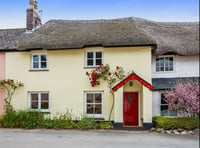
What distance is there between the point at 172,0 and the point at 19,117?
402 inches

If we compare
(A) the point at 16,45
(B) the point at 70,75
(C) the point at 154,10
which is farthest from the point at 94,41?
(A) the point at 16,45

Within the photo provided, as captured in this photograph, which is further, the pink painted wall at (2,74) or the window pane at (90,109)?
the pink painted wall at (2,74)

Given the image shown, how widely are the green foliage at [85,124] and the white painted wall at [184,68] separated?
555 centimetres

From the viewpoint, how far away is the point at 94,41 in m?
9.13

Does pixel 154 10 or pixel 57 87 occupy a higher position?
pixel 154 10

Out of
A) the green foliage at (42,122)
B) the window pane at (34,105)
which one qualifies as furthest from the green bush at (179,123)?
the window pane at (34,105)

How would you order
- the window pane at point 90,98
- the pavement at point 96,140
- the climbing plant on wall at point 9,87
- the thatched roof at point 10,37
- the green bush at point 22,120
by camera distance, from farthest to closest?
the thatched roof at point 10,37 → the climbing plant on wall at point 9,87 → the window pane at point 90,98 → the green bush at point 22,120 → the pavement at point 96,140

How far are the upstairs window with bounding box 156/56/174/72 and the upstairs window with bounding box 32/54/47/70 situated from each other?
7.87 meters

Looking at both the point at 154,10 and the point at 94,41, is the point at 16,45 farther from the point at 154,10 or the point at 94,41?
the point at 154,10

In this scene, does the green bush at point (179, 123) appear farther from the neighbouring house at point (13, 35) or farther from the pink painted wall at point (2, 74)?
the neighbouring house at point (13, 35)

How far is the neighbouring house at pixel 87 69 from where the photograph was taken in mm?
9133

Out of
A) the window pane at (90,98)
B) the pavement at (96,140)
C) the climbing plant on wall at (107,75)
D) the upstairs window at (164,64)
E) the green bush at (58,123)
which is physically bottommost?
the pavement at (96,140)

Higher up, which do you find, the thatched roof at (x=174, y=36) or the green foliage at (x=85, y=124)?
the thatched roof at (x=174, y=36)

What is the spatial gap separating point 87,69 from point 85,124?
326cm
